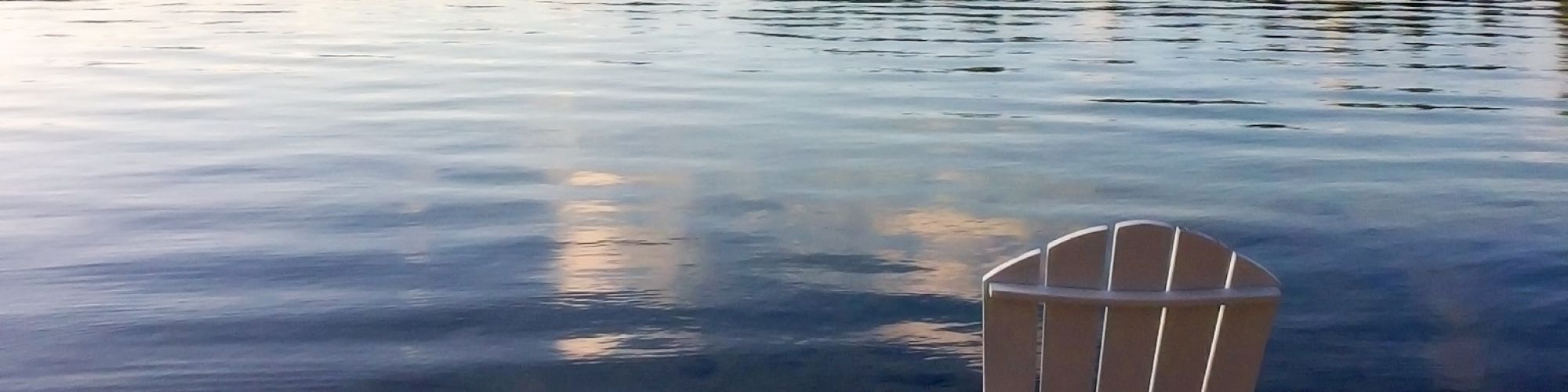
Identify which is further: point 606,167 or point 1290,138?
point 1290,138

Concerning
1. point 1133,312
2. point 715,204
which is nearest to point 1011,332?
point 1133,312

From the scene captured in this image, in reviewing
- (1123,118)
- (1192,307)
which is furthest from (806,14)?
(1192,307)

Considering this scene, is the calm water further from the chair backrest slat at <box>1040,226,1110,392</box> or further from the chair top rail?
the chair top rail

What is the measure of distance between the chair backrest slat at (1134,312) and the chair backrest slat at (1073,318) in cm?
3

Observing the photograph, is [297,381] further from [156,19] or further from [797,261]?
[156,19]

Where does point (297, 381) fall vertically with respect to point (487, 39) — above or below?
above

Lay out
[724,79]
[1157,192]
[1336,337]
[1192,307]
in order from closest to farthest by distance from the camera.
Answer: [1192,307]
[1336,337]
[1157,192]
[724,79]

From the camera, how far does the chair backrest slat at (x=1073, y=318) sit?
10.8ft

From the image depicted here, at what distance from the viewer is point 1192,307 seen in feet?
11.1

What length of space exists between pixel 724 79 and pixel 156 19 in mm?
10398

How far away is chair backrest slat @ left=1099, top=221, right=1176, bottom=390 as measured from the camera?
10.8ft

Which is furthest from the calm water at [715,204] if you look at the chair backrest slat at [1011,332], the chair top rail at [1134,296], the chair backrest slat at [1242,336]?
the chair top rail at [1134,296]

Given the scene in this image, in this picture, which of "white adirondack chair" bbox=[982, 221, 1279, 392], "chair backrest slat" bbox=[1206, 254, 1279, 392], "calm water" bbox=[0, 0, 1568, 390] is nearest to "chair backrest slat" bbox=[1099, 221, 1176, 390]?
"white adirondack chair" bbox=[982, 221, 1279, 392]

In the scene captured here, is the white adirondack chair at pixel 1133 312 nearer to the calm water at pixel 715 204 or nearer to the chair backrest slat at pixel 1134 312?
the chair backrest slat at pixel 1134 312
